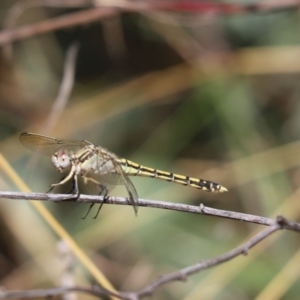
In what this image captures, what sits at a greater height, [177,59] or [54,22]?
[177,59]

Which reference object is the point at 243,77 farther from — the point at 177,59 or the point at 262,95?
the point at 177,59

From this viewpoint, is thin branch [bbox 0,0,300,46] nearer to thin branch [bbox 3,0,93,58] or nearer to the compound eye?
thin branch [bbox 3,0,93,58]

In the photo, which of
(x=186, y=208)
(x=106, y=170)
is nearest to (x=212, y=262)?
(x=186, y=208)

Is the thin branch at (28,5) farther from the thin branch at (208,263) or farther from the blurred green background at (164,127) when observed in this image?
the thin branch at (208,263)

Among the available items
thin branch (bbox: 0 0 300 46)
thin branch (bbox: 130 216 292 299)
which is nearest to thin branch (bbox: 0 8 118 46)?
thin branch (bbox: 0 0 300 46)

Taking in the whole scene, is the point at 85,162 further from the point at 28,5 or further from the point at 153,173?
the point at 28,5

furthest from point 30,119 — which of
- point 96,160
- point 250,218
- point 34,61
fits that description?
point 250,218

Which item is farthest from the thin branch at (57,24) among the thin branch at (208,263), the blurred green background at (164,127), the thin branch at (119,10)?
the thin branch at (208,263)
